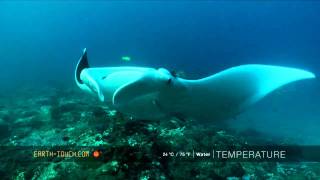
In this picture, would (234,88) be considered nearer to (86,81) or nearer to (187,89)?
(187,89)

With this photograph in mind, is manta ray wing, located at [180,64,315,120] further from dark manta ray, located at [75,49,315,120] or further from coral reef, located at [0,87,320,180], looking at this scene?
coral reef, located at [0,87,320,180]

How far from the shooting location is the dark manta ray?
407 cm

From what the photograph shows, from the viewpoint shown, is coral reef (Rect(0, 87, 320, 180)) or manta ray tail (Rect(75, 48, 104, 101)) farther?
coral reef (Rect(0, 87, 320, 180))

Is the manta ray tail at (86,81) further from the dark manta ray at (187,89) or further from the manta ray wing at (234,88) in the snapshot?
the manta ray wing at (234,88)

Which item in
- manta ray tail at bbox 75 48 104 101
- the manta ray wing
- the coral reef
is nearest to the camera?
manta ray tail at bbox 75 48 104 101

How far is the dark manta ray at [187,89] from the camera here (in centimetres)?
407

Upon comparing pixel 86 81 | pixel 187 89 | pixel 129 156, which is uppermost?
pixel 86 81

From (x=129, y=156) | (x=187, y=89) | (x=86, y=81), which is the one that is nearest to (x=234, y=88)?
(x=187, y=89)

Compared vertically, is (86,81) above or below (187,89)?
above

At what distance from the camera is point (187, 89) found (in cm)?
446

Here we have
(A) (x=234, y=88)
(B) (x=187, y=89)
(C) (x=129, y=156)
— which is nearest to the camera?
(B) (x=187, y=89)

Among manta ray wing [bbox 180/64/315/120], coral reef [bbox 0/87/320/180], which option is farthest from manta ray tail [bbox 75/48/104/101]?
manta ray wing [bbox 180/64/315/120]

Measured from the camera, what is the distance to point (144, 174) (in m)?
4.82

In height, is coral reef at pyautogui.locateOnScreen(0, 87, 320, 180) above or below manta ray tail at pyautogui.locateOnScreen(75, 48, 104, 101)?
below
